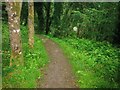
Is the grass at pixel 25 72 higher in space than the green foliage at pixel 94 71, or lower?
higher

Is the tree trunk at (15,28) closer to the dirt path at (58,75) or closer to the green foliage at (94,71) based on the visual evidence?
the dirt path at (58,75)

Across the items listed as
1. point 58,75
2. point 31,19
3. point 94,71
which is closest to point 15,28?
point 58,75

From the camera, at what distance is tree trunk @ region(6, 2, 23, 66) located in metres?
14.3

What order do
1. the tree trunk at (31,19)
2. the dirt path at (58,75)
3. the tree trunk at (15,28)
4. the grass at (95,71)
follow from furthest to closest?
1. the tree trunk at (31,19)
2. the grass at (95,71)
3. the tree trunk at (15,28)
4. the dirt path at (58,75)

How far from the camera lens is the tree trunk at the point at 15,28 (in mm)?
14253

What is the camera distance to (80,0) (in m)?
38.6

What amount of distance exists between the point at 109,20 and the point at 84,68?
10392 millimetres

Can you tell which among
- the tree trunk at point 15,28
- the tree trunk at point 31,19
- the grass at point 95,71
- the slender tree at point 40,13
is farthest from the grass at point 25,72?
the slender tree at point 40,13

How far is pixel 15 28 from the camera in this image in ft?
47.7

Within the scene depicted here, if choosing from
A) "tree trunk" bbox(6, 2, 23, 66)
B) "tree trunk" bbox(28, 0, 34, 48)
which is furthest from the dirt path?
"tree trunk" bbox(28, 0, 34, 48)

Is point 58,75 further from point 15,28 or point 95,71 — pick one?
point 15,28

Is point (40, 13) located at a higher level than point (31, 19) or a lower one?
lower

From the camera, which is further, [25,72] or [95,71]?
[95,71]

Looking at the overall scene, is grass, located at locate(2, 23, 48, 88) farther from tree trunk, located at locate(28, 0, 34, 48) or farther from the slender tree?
the slender tree
